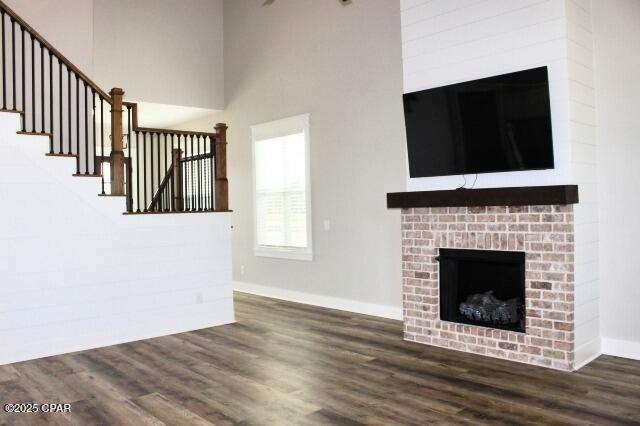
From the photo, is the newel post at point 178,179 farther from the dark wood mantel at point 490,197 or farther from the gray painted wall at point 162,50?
the dark wood mantel at point 490,197

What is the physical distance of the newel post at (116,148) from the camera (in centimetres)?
551

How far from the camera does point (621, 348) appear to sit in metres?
4.55

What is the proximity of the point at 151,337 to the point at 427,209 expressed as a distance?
3.15 meters

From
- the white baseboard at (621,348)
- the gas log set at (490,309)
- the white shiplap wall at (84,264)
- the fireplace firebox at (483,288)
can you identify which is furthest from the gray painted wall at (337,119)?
the white baseboard at (621,348)

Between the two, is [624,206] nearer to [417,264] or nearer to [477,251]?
[477,251]

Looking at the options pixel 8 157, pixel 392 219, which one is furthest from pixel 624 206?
pixel 8 157

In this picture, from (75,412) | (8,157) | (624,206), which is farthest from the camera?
(8,157)

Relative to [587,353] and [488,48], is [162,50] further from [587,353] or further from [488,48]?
[587,353]

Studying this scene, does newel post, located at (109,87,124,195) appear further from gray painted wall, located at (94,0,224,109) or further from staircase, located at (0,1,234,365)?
gray painted wall, located at (94,0,224,109)

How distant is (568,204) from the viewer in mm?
4188

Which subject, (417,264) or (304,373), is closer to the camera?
(304,373)

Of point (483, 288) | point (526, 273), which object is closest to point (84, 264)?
point (483, 288)

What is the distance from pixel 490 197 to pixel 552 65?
1148mm

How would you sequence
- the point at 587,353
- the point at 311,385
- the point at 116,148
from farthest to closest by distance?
the point at 116,148
the point at 587,353
the point at 311,385
